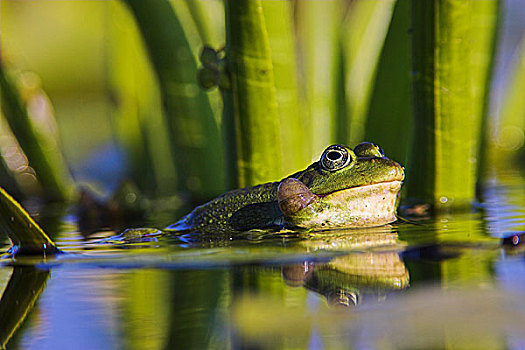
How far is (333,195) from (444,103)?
60 cm

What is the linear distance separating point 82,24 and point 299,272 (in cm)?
681

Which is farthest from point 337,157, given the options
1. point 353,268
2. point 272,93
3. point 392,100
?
point 392,100

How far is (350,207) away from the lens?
2.10 m

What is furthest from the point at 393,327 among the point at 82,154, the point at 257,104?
the point at 82,154

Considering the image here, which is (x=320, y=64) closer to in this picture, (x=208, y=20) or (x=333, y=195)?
(x=208, y=20)

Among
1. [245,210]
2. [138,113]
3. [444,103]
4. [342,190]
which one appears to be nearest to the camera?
[342,190]

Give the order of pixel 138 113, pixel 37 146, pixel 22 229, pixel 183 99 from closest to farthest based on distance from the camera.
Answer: pixel 22 229 < pixel 183 99 < pixel 37 146 < pixel 138 113

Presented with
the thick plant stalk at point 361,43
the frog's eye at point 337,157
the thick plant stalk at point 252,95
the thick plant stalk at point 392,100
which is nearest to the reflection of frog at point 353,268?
the frog's eye at point 337,157

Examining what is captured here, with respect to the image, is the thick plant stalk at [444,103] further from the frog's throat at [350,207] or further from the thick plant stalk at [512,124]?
the thick plant stalk at [512,124]

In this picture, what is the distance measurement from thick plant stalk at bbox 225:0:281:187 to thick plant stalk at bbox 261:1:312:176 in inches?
5.9

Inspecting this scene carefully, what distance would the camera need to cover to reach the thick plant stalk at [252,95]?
85.8 inches

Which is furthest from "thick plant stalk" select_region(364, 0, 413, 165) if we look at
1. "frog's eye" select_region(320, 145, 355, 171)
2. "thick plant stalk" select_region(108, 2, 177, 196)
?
"thick plant stalk" select_region(108, 2, 177, 196)

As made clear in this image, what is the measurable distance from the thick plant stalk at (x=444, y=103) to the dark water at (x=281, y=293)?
439mm

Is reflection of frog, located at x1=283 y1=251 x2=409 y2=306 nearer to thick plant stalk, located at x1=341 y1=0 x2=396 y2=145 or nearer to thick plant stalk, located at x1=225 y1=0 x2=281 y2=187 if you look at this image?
thick plant stalk, located at x1=225 y1=0 x2=281 y2=187
